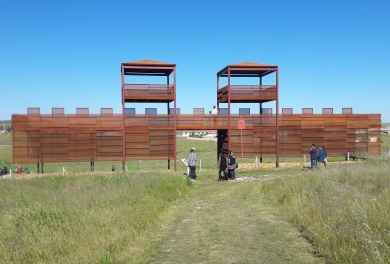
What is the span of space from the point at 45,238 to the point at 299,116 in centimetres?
2561

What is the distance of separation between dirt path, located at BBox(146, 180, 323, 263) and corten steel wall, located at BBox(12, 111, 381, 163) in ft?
49.2

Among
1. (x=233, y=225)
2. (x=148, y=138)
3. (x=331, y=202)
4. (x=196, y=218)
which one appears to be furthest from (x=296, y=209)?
(x=148, y=138)

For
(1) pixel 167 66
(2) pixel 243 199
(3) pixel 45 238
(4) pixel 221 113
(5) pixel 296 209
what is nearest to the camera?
(3) pixel 45 238

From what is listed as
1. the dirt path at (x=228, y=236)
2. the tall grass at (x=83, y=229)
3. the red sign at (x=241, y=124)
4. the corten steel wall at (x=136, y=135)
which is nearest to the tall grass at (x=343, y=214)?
the dirt path at (x=228, y=236)

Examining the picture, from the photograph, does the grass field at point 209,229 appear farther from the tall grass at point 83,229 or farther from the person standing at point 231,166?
the person standing at point 231,166

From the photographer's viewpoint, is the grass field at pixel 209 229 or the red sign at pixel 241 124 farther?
the red sign at pixel 241 124

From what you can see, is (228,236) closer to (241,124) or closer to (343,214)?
(343,214)

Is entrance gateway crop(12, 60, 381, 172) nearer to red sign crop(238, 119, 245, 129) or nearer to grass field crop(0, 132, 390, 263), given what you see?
red sign crop(238, 119, 245, 129)

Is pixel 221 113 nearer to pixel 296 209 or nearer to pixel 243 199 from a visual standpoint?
pixel 243 199

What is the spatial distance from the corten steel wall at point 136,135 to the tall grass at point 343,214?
14754mm

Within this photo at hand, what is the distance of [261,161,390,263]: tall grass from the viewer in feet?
21.1

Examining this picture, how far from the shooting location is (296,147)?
3003 cm

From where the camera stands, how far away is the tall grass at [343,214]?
21.1 ft

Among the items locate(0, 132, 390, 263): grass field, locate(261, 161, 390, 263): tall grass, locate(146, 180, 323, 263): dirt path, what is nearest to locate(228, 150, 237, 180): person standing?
locate(261, 161, 390, 263): tall grass
